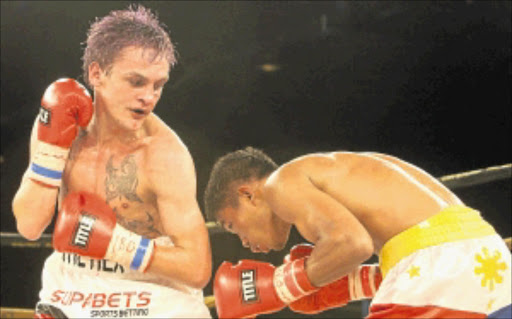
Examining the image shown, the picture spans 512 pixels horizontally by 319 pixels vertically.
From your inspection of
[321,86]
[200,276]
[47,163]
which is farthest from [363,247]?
[321,86]

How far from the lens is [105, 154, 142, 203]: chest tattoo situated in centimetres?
211

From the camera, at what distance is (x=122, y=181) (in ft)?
6.95

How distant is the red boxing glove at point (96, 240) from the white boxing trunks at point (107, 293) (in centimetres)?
7

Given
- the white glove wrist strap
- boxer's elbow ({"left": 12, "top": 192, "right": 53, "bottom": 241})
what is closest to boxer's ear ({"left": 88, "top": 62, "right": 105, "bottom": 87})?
the white glove wrist strap

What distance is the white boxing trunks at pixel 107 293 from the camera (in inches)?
75.2

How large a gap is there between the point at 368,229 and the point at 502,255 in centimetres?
32

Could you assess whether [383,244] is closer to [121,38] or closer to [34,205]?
[34,205]

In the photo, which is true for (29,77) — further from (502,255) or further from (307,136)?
(502,255)

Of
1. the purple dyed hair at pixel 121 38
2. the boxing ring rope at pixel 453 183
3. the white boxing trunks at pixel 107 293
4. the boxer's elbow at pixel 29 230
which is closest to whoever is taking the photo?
the white boxing trunks at pixel 107 293

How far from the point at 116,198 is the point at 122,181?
0.05 meters

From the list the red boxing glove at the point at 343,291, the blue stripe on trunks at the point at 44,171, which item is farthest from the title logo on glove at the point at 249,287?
the blue stripe on trunks at the point at 44,171

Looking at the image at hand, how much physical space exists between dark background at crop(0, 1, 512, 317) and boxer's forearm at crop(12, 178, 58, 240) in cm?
413

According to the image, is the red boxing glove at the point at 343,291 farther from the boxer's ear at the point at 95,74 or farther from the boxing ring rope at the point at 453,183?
the boxer's ear at the point at 95,74

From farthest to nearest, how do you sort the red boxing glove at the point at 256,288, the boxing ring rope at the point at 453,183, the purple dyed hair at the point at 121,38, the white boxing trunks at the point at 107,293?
1. the boxing ring rope at the point at 453,183
2. the purple dyed hair at the point at 121,38
3. the white boxing trunks at the point at 107,293
4. the red boxing glove at the point at 256,288
